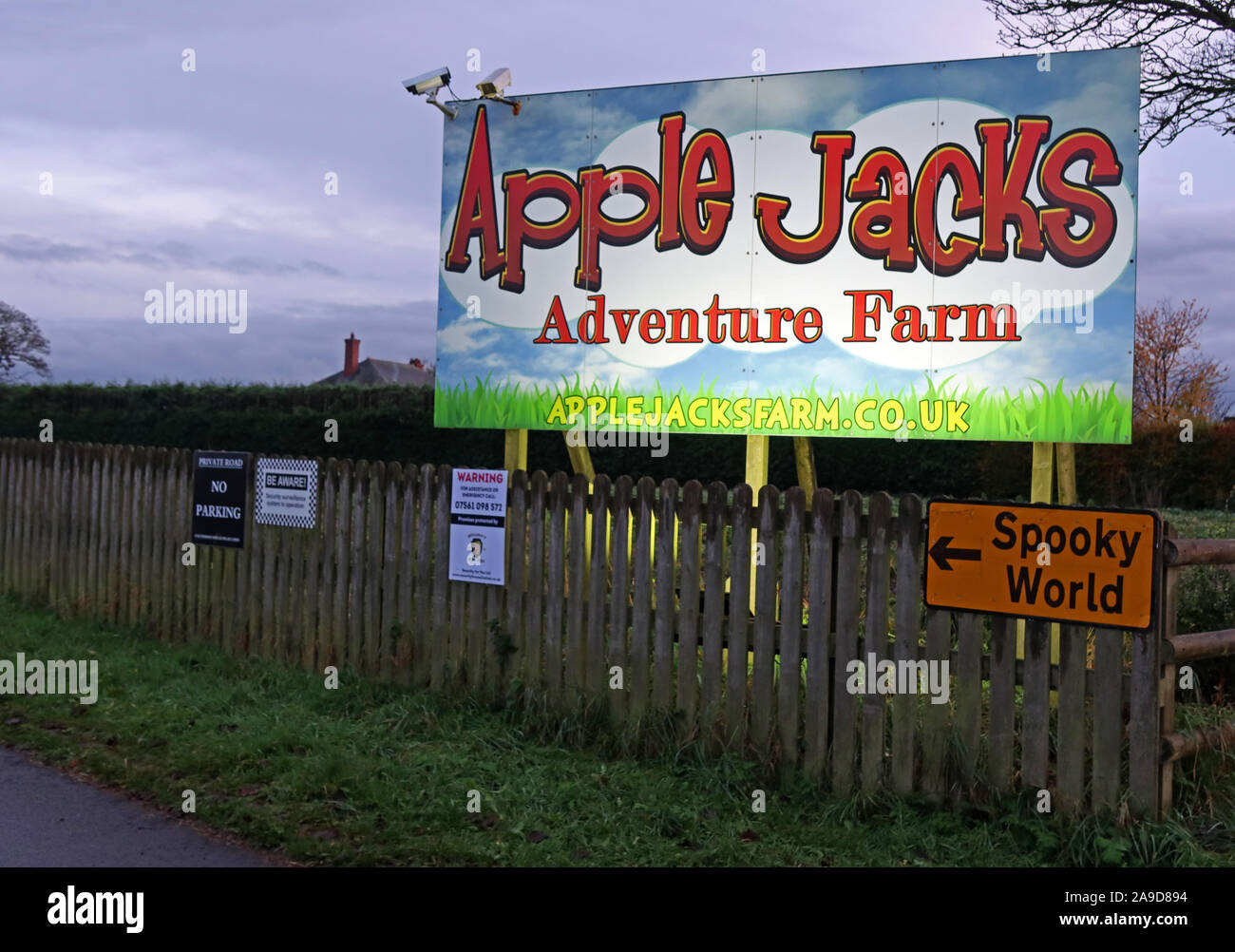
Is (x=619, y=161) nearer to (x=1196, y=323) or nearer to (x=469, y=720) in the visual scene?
(x=469, y=720)

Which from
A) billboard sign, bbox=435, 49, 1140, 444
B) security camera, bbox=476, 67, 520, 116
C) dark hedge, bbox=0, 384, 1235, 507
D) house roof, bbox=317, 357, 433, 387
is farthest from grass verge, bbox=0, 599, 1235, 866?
house roof, bbox=317, 357, 433, 387

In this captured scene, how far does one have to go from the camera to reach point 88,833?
539 cm

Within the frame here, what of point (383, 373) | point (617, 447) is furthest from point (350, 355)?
point (617, 447)

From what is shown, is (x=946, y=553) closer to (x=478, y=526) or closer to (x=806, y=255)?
(x=806, y=255)

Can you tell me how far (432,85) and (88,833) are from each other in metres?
6.16

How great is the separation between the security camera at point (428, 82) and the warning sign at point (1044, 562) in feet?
18.2

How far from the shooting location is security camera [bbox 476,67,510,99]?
876 cm

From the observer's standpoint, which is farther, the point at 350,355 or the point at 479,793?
the point at 350,355

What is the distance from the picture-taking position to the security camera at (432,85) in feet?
29.6

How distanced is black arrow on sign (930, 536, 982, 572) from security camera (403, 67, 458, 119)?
5.48 meters

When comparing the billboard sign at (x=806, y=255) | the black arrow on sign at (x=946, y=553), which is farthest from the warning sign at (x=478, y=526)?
the black arrow on sign at (x=946, y=553)

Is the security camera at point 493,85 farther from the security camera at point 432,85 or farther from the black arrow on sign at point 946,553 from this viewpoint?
the black arrow on sign at point 946,553

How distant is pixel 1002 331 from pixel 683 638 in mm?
2827
